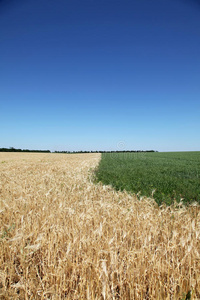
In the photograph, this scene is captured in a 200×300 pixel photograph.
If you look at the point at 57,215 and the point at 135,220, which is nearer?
the point at 135,220

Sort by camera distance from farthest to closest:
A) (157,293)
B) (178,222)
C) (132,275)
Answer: (178,222), (132,275), (157,293)

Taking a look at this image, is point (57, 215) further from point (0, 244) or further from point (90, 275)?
point (90, 275)

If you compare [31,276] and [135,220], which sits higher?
[135,220]

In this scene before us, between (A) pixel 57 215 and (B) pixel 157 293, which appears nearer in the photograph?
(B) pixel 157 293

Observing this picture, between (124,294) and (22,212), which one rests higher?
(22,212)

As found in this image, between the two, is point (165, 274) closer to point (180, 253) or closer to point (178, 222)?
point (180, 253)

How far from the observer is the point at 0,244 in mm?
2867

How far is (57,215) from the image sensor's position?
378 cm

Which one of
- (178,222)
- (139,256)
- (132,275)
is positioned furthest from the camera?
(178,222)

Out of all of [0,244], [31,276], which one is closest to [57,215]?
[0,244]

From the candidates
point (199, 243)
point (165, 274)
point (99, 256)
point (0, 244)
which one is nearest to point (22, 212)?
point (0, 244)

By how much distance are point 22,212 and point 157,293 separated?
3.00 metres

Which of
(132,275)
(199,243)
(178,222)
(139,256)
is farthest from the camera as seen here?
(178,222)

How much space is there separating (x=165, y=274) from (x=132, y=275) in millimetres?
434
